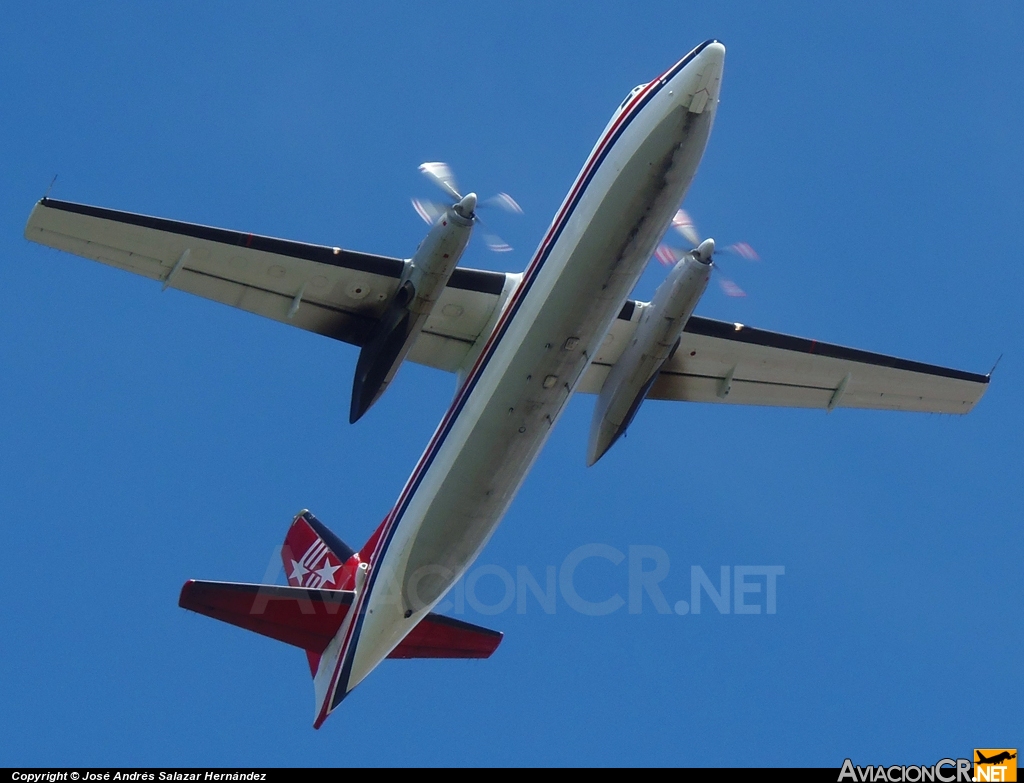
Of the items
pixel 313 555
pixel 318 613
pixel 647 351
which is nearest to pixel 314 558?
pixel 313 555

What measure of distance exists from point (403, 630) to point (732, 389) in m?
7.37

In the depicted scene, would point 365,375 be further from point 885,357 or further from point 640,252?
point 885,357

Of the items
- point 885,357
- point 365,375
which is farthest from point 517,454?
point 885,357

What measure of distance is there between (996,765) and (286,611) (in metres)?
11.0

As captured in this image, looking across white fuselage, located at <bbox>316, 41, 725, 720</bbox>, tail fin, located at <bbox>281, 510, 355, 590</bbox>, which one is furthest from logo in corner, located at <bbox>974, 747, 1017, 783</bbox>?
tail fin, located at <bbox>281, 510, 355, 590</bbox>

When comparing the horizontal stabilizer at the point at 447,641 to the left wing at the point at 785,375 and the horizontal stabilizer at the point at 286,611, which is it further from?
the left wing at the point at 785,375

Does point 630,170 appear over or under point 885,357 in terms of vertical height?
under

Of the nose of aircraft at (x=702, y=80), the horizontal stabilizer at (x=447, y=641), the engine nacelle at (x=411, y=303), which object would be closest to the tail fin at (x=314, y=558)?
the horizontal stabilizer at (x=447, y=641)

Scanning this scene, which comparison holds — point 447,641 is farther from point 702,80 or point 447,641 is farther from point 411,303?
point 702,80

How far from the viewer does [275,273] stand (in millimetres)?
19234

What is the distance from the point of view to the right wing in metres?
18.1

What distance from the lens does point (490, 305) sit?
20.1m

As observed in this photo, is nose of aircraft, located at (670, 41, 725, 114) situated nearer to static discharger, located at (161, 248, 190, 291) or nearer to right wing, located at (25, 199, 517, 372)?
right wing, located at (25, 199, 517, 372)

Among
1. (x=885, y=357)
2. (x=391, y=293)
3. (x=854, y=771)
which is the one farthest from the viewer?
(x=885, y=357)
